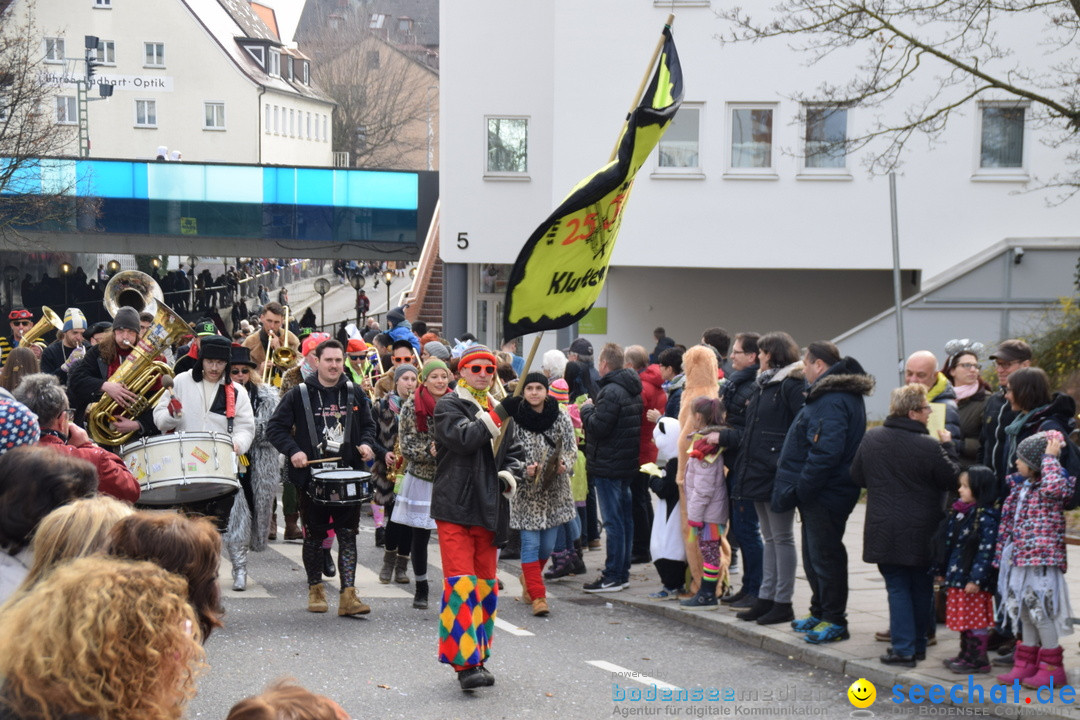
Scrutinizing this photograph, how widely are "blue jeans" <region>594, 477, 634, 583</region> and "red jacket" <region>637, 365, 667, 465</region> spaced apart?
1221 millimetres

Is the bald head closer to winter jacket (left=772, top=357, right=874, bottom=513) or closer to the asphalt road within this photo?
winter jacket (left=772, top=357, right=874, bottom=513)

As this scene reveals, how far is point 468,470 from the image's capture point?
7688 mm

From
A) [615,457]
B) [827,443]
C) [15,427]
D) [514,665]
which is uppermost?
[15,427]

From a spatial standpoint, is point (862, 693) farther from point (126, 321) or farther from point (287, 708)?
point (126, 321)

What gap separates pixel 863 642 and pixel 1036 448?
6.62 ft

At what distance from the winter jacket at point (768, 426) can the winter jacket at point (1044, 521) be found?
2.04 m

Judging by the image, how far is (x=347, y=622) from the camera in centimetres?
899

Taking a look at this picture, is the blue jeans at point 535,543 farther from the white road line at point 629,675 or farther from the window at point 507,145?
the window at point 507,145

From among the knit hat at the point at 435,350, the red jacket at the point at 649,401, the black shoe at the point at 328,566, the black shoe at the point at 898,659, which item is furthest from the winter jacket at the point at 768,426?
the knit hat at the point at 435,350

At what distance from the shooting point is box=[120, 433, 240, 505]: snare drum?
8422 millimetres

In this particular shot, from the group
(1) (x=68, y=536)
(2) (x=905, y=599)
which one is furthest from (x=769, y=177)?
(1) (x=68, y=536)

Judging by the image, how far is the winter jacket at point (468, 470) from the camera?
755 cm

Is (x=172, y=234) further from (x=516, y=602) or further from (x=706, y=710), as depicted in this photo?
(x=706, y=710)

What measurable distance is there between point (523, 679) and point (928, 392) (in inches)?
131
